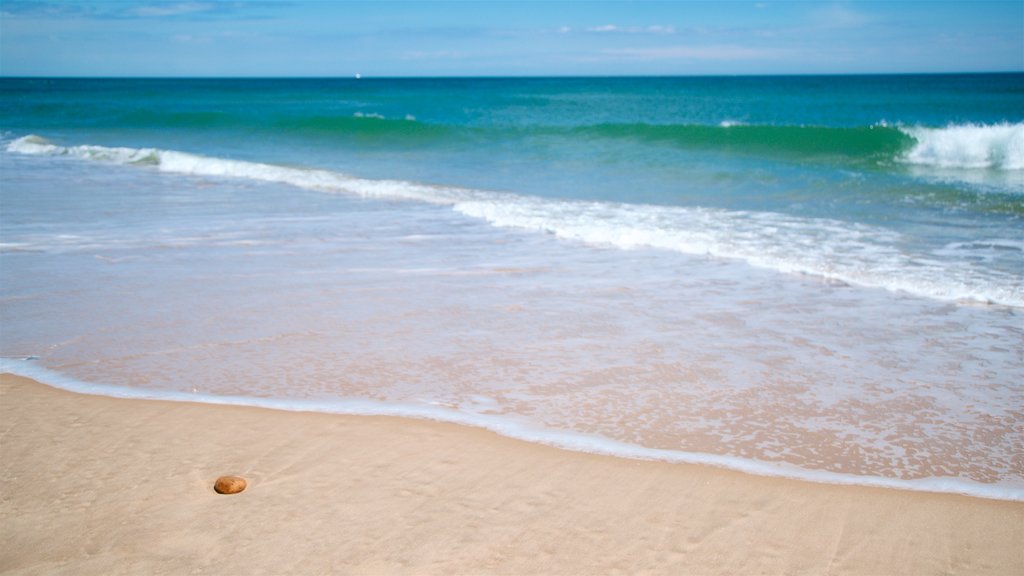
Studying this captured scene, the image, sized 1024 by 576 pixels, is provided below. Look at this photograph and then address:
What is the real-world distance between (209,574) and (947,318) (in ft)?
17.6

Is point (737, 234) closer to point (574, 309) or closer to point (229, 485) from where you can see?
point (574, 309)

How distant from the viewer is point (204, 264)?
7449 millimetres

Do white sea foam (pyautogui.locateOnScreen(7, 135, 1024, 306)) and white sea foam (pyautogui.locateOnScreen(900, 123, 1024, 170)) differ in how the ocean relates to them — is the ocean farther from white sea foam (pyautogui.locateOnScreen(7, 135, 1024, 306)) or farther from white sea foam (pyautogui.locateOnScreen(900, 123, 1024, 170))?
white sea foam (pyautogui.locateOnScreen(900, 123, 1024, 170))

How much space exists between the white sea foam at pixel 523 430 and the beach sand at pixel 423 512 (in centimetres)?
9

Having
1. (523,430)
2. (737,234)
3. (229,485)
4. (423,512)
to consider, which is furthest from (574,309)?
(737,234)

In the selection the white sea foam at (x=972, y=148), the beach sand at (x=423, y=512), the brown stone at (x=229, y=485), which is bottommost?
the beach sand at (x=423, y=512)

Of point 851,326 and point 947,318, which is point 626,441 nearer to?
point 851,326

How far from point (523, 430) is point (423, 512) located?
0.93 meters

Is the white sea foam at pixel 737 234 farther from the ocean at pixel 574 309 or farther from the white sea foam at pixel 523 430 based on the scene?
the white sea foam at pixel 523 430

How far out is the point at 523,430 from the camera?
13.0 ft

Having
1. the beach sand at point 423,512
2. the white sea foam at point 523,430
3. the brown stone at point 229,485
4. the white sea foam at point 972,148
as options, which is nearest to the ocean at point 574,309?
the white sea foam at point 523,430

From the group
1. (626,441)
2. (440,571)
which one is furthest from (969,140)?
(440,571)

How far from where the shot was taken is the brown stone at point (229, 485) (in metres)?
3.24

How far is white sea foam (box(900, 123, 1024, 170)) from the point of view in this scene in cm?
1819
